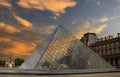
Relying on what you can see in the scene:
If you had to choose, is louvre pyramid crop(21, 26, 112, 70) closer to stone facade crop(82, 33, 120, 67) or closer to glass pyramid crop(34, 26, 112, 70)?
glass pyramid crop(34, 26, 112, 70)

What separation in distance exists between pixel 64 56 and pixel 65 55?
0.25m

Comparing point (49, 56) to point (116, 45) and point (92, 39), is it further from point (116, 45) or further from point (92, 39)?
point (92, 39)

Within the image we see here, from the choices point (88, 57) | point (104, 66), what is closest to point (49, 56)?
point (88, 57)

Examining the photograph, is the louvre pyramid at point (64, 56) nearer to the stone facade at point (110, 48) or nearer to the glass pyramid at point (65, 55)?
the glass pyramid at point (65, 55)

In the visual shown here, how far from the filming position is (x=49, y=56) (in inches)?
1432

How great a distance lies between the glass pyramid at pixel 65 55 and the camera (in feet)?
118

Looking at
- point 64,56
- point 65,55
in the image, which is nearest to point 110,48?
point 65,55

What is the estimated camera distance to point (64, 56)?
125 ft

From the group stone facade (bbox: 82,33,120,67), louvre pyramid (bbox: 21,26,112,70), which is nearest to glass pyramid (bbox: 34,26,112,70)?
louvre pyramid (bbox: 21,26,112,70)

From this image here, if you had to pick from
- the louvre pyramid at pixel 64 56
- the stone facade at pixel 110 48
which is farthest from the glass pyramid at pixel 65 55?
the stone facade at pixel 110 48

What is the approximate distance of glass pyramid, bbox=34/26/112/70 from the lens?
36062mm

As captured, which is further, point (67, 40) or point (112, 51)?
point (112, 51)

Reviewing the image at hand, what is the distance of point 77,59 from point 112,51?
61817 mm

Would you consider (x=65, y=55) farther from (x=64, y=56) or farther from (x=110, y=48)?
(x=110, y=48)
